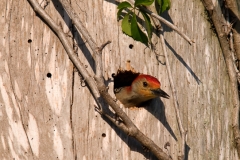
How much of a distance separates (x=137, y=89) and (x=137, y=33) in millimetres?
1199

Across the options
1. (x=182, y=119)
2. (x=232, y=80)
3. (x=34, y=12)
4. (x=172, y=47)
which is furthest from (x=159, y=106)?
(x=34, y=12)

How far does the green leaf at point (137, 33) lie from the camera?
17.7 feet

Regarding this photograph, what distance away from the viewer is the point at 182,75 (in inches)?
231

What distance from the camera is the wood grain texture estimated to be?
512cm

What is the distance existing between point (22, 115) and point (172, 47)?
1809 millimetres

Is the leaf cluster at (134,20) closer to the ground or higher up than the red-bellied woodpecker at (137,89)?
higher up

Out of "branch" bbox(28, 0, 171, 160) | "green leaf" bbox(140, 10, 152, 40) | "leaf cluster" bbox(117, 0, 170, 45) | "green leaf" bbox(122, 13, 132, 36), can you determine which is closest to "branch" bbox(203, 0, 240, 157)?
"leaf cluster" bbox(117, 0, 170, 45)

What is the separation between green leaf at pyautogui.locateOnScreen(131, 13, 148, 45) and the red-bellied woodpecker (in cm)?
39

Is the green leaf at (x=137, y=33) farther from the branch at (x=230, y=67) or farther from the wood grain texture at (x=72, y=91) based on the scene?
the branch at (x=230, y=67)

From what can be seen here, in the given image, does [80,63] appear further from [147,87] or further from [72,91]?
[147,87]

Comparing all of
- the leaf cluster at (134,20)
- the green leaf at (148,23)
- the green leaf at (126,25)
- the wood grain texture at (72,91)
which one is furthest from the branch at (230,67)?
the green leaf at (126,25)

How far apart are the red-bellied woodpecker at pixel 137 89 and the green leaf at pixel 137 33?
15.3 inches

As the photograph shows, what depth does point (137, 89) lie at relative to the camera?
651cm

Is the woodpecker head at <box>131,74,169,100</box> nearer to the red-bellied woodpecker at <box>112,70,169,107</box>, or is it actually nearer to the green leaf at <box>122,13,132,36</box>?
the red-bellied woodpecker at <box>112,70,169,107</box>
